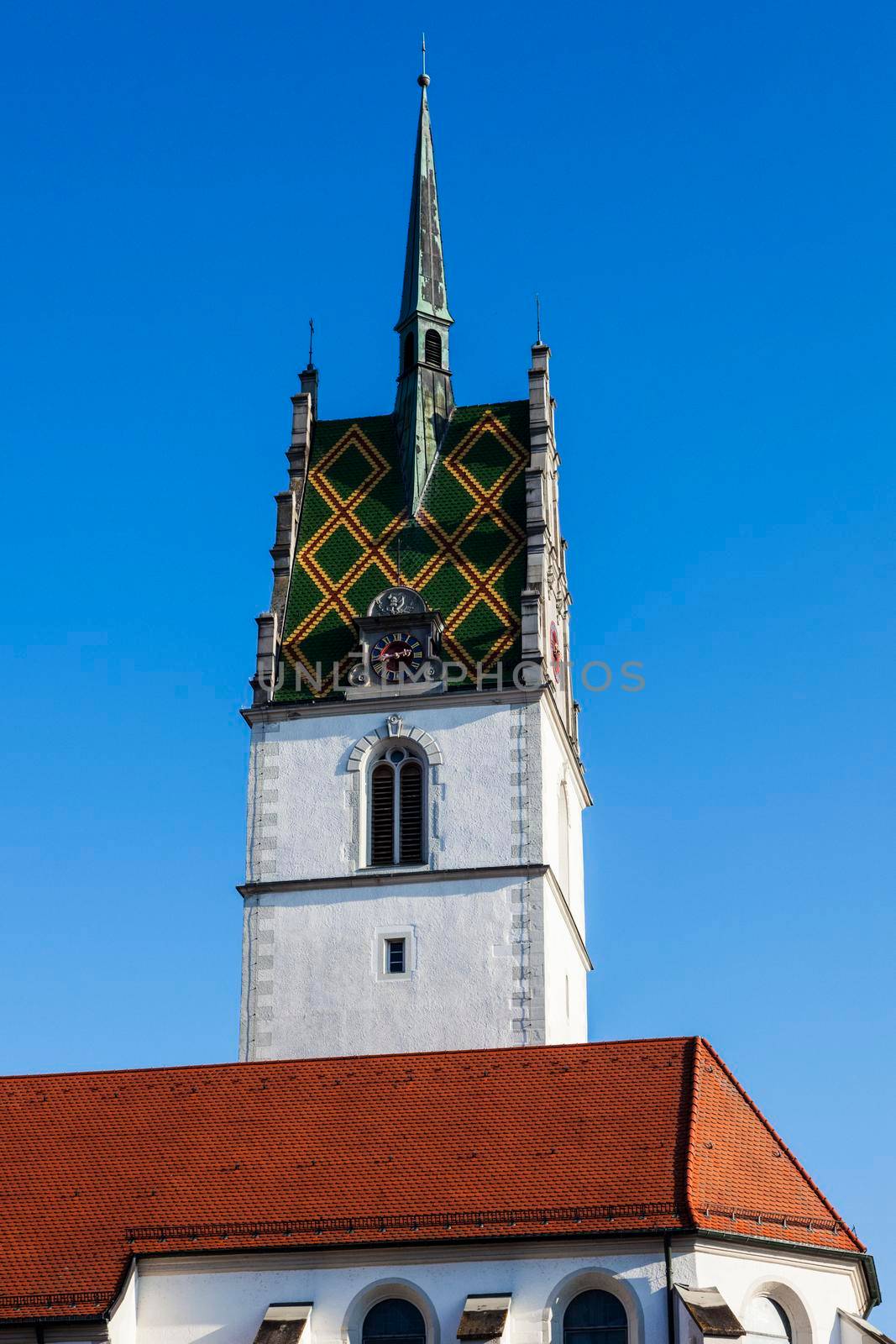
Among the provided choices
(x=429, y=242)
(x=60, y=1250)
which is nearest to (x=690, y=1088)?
(x=60, y=1250)

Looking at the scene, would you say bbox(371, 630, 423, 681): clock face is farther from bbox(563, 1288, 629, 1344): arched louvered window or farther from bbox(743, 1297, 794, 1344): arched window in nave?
bbox(743, 1297, 794, 1344): arched window in nave

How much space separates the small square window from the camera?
3978 cm

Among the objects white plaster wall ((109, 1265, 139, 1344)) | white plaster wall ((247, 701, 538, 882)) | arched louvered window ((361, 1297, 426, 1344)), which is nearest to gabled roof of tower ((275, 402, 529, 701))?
white plaster wall ((247, 701, 538, 882))

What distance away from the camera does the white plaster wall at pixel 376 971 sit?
3919 centimetres

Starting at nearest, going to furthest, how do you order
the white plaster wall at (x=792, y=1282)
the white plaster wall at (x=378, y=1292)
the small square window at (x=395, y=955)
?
the white plaster wall at (x=378, y=1292)
the white plaster wall at (x=792, y=1282)
the small square window at (x=395, y=955)

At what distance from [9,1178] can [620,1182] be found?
863 cm

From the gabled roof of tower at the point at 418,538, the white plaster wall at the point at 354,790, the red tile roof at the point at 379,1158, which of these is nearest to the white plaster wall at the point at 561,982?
the white plaster wall at the point at 354,790

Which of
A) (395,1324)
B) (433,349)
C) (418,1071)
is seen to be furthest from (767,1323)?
(433,349)

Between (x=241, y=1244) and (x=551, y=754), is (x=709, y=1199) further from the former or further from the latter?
(x=551, y=754)

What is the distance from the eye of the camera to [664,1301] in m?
29.6

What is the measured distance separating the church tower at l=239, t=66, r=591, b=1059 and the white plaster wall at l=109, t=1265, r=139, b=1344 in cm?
856

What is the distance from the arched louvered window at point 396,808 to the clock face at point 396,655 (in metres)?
1.39

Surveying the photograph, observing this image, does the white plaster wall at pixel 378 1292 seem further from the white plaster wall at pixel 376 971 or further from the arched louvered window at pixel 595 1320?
the white plaster wall at pixel 376 971

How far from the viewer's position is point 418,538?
4375cm
